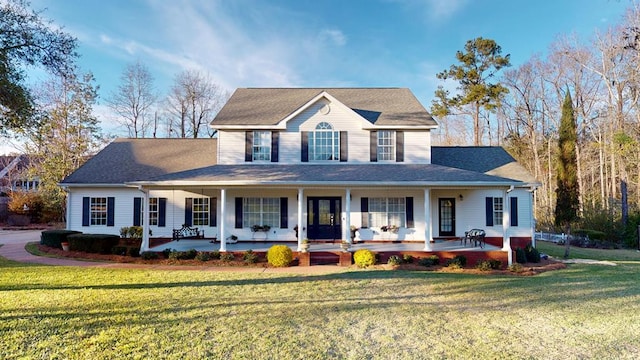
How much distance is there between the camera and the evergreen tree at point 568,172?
1512 centimetres

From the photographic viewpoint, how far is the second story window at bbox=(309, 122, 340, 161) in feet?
50.1

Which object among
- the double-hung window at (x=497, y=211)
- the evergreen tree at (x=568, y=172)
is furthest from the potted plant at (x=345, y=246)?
the evergreen tree at (x=568, y=172)

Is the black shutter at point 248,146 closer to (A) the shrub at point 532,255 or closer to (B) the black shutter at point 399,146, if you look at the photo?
(B) the black shutter at point 399,146

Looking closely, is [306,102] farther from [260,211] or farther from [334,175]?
[260,211]

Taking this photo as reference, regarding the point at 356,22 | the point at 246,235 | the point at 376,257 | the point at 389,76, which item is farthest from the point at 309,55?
the point at 376,257

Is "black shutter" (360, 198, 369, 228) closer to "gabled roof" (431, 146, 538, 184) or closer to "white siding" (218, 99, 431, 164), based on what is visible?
"white siding" (218, 99, 431, 164)

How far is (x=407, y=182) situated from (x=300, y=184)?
3803mm

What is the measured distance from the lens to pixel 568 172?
15.2 metres

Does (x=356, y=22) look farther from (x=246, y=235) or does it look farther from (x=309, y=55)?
(x=246, y=235)

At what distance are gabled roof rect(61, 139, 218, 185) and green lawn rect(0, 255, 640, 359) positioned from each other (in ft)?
23.3

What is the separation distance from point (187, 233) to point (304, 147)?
6.54 meters

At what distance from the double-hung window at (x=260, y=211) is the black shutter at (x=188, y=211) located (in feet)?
8.69

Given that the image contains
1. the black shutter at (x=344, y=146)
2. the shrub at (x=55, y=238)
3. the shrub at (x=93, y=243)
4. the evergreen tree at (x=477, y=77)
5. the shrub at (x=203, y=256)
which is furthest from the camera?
the evergreen tree at (x=477, y=77)

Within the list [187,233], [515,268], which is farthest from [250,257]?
[515,268]
